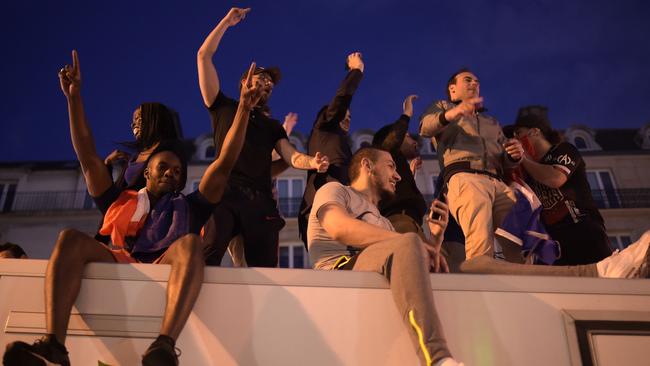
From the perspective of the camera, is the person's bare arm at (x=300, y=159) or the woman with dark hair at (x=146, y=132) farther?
the woman with dark hair at (x=146, y=132)

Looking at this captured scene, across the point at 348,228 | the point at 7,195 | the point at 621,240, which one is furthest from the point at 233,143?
the point at 7,195

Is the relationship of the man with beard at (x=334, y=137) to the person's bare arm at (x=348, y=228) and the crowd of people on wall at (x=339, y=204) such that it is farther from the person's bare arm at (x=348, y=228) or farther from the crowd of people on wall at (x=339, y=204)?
the person's bare arm at (x=348, y=228)

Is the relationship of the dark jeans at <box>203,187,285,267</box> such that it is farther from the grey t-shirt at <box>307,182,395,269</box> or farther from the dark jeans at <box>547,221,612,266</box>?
the dark jeans at <box>547,221,612,266</box>

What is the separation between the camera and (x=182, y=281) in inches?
101

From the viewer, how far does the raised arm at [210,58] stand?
4023 millimetres

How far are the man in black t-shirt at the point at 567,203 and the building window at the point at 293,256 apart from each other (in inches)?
561

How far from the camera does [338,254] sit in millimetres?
3424

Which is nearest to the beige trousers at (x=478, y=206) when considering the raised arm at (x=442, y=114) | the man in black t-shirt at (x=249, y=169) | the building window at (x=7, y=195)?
the raised arm at (x=442, y=114)

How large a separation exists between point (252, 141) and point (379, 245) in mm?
1486

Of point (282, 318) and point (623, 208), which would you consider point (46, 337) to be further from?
point (623, 208)

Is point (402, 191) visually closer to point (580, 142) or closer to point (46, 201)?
point (46, 201)

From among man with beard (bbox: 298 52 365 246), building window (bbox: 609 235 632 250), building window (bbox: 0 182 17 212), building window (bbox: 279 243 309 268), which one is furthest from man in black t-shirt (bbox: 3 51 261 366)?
building window (bbox: 0 182 17 212)

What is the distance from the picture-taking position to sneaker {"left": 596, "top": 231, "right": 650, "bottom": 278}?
10.2 feet

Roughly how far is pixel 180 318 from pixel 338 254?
117cm
